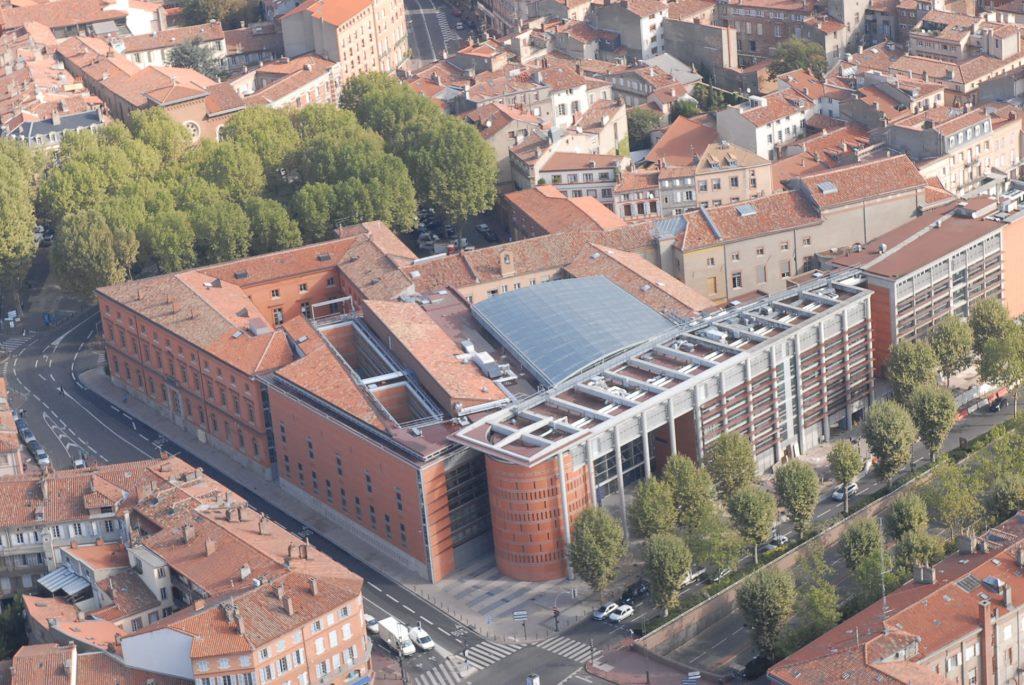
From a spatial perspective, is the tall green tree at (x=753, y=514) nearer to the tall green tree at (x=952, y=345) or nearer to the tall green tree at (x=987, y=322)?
the tall green tree at (x=952, y=345)

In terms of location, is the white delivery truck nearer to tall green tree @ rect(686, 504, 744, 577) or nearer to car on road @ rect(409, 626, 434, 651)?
car on road @ rect(409, 626, 434, 651)

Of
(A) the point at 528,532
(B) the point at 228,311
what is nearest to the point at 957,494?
(A) the point at 528,532

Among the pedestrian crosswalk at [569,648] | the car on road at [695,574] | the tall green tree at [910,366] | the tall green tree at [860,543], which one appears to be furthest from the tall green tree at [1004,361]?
the pedestrian crosswalk at [569,648]

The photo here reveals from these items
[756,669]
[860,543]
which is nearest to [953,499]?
[860,543]

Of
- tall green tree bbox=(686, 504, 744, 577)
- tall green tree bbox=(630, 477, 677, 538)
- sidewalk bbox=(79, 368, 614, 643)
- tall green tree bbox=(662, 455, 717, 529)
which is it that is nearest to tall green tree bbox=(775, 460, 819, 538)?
tall green tree bbox=(686, 504, 744, 577)

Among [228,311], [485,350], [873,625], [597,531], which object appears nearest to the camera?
[873,625]

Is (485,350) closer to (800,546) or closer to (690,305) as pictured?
(690,305)

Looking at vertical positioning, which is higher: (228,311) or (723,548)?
(228,311)
